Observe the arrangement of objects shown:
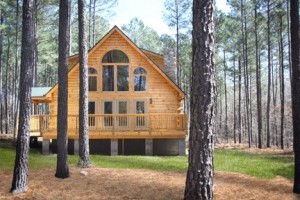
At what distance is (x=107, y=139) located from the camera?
1939cm

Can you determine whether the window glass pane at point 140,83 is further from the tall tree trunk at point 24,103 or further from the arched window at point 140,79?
the tall tree trunk at point 24,103

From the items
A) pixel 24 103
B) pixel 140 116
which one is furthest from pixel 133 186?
pixel 140 116

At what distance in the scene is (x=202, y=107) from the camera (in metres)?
6.57

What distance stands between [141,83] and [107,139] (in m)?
4.07

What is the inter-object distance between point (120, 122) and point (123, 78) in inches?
113

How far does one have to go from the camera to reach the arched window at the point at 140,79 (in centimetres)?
2072

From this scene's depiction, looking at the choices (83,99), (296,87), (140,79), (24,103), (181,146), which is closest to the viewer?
(24,103)

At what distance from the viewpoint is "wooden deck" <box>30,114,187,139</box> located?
18375mm

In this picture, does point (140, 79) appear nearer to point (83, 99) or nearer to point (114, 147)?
point (114, 147)

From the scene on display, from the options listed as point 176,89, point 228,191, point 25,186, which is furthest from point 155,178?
point 176,89

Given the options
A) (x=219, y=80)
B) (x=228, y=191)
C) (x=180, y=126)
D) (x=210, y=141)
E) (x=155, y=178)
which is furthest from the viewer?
(x=219, y=80)

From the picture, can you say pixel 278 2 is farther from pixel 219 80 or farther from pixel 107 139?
pixel 219 80

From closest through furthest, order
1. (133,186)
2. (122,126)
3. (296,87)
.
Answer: (296,87), (133,186), (122,126)

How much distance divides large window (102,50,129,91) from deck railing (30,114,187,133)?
2.03 m
